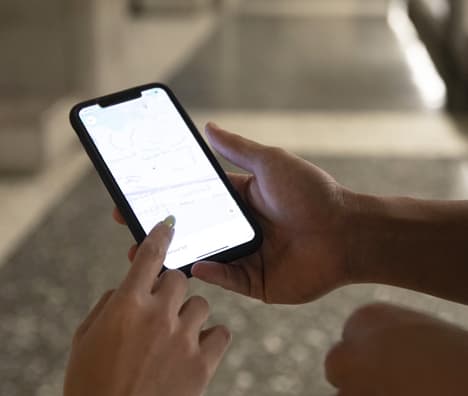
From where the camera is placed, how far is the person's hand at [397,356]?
2.00 feet

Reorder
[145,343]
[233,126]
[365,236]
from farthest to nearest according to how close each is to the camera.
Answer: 1. [233,126]
2. [365,236]
3. [145,343]

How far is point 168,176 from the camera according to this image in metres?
0.76

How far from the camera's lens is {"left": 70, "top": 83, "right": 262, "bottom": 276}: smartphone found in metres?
0.72

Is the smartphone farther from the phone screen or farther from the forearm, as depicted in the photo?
the forearm

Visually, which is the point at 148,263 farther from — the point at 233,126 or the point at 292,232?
the point at 233,126

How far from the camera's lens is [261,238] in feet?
2.48

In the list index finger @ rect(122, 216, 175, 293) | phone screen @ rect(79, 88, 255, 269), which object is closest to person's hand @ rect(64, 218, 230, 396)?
index finger @ rect(122, 216, 175, 293)

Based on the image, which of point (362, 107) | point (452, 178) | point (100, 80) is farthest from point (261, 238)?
point (362, 107)

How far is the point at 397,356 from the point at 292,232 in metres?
0.18

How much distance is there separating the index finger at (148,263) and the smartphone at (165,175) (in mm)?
153

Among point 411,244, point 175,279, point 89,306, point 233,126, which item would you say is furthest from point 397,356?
point 233,126

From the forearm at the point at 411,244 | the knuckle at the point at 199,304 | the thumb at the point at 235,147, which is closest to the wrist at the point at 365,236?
the forearm at the point at 411,244

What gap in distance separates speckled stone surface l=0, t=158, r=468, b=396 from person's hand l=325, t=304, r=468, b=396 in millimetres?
326

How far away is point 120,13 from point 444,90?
1.04 metres
